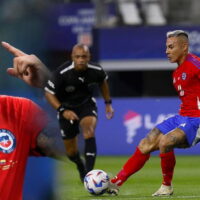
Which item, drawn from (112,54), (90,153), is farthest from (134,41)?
(90,153)

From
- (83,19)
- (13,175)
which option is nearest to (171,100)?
(83,19)

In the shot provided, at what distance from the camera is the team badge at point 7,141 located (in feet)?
9.26

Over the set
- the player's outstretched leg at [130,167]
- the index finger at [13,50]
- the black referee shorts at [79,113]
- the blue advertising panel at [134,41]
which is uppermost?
the blue advertising panel at [134,41]

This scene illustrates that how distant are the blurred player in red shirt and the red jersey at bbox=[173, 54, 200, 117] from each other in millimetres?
6000

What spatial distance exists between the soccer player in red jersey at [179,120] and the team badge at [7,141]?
580 centimetres

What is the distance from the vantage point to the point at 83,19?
78.2ft

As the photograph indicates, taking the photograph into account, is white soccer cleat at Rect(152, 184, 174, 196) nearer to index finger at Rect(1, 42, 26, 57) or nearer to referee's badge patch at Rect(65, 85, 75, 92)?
referee's badge patch at Rect(65, 85, 75, 92)

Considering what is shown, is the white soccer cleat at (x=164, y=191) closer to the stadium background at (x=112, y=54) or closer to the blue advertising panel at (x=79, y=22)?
the stadium background at (x=112, y=54)

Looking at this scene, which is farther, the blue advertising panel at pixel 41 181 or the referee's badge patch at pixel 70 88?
the referee's badge patch at pixel 70 88

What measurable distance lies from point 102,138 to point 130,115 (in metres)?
0.80

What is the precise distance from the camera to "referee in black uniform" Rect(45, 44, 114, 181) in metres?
11.0

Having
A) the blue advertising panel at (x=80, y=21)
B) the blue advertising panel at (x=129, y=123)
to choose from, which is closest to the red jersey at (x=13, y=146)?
the blue advertising panel at (x=129, y=123)

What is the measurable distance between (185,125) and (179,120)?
12 cm

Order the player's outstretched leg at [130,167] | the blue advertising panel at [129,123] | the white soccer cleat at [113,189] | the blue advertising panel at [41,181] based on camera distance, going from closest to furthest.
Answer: the blue advertising panel at [41,181] → the player's outstretched leg at [130,167] → the white soccer cleat at [113,189] → the blue advertising panel at [129,123]
